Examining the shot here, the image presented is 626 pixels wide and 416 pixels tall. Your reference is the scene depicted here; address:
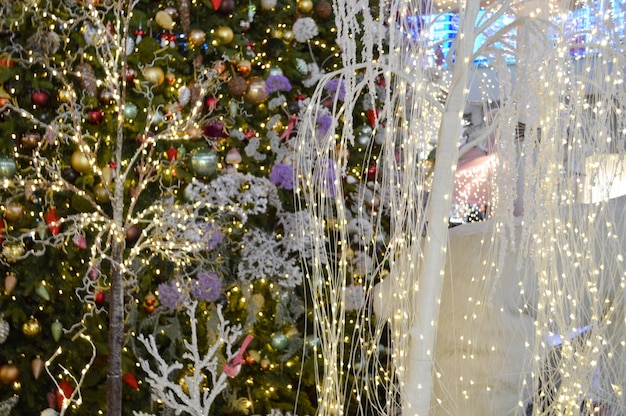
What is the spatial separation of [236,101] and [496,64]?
4.76ft

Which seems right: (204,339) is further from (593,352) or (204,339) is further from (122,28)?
(593,352)

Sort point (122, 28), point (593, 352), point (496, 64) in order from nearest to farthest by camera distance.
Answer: point (496, 64) → point (593, 352) → point (122, 28)

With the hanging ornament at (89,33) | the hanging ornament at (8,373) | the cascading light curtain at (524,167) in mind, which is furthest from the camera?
the hanging ornament at (8,373)

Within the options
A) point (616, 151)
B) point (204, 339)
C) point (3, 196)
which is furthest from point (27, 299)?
point (616, 151)

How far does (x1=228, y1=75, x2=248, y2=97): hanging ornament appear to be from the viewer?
2875 millimetres

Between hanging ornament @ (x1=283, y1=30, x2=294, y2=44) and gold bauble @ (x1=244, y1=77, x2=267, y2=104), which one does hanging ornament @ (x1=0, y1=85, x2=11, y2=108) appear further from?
hanging ornament @ (x1=283, y1=30, x2=294, y2=44)

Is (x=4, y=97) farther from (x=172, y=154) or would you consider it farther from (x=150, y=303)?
(x=150, y=303)

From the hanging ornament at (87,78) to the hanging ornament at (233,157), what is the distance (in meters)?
0.55

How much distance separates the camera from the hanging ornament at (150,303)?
2884 mm

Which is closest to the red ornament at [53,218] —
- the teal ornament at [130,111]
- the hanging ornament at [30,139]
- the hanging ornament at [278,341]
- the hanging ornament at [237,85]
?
the hanging ornament at [30,139]

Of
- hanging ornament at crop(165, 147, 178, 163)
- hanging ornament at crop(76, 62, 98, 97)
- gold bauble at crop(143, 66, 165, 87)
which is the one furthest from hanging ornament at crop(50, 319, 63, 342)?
gold bauble at crop(143, 66, 165, 87)

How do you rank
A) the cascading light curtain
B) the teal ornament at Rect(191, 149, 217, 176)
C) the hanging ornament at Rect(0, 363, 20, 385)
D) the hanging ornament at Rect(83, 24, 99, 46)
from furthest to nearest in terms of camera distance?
the hanging ornament at Rect(0, 363, 20, 385), the teal ornament at Rect(191, 149, 217, 176), the hanging ornament at Rect(83, 24, 99, 46), the cascading light curtain

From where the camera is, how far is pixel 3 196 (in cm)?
295

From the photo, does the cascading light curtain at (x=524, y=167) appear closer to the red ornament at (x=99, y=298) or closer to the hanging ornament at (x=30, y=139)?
the red ornament at (x=99, y=298)
